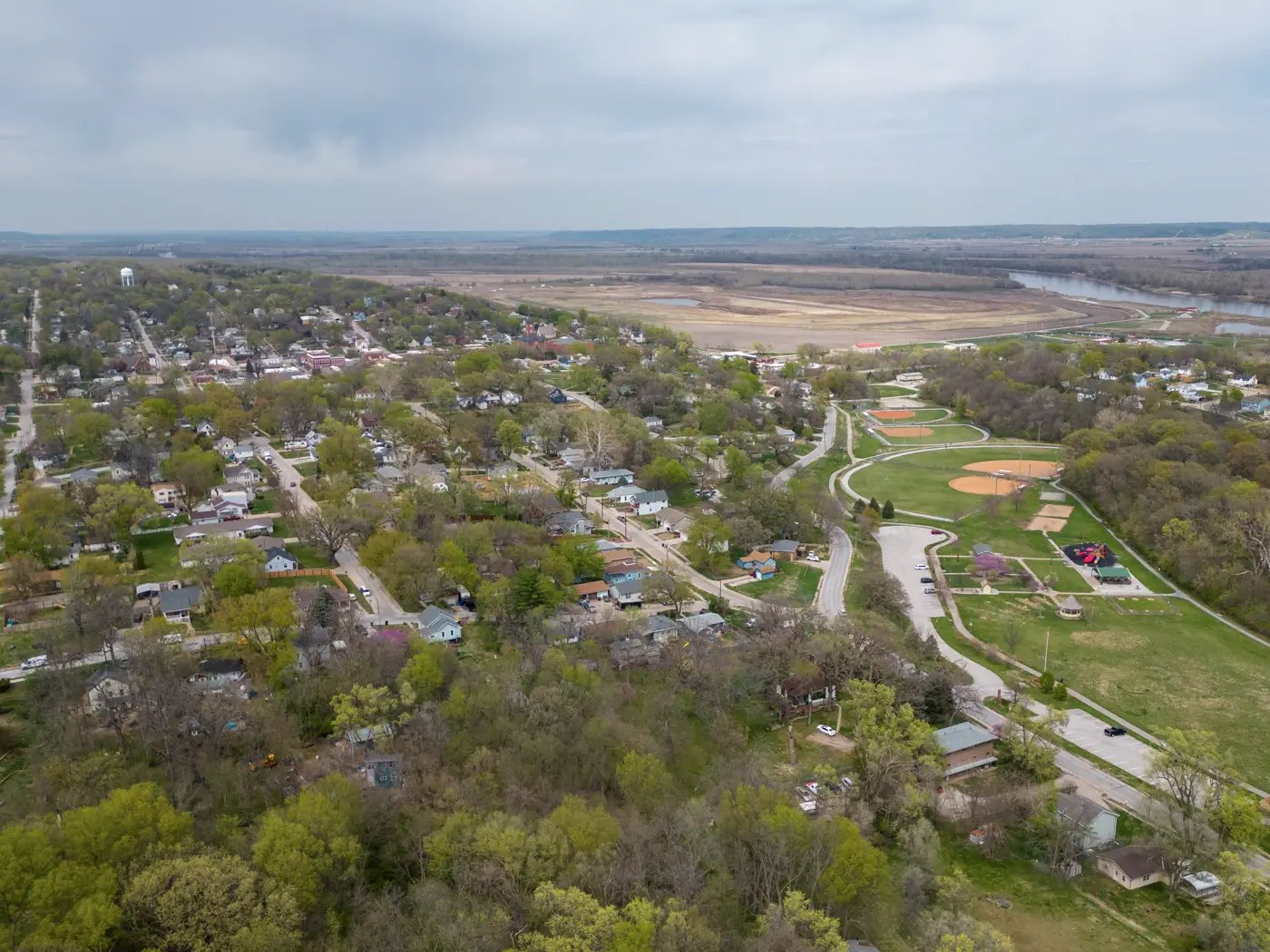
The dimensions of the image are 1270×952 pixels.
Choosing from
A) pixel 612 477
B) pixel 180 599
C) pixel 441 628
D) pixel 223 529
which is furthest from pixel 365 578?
pixel 612 477

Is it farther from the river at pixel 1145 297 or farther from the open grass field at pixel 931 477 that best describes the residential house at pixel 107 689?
the river at pixel 1145 297

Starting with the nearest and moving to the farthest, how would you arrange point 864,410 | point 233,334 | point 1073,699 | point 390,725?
point 390,725
point 1073,699
point 864,410
point 233,334

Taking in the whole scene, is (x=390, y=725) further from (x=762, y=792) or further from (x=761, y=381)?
(x=761, y=381)

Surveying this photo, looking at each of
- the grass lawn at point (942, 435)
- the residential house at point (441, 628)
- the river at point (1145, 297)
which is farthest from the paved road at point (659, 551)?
the river at point (1145, 297)

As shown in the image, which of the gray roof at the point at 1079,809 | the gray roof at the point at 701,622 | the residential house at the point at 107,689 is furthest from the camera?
the gray roof at the point at 701,622

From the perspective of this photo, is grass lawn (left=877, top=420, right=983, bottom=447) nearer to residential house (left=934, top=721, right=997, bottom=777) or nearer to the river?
residential house (left=934, top=721, right=997, bottom=777)

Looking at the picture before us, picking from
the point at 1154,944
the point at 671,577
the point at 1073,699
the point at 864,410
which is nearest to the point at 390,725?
the point at 671,577

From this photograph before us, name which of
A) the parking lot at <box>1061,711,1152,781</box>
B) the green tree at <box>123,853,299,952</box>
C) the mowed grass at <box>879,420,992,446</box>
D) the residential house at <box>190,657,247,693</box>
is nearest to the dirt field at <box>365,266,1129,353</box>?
the mowed grass at <box>879,420,992,446</box>

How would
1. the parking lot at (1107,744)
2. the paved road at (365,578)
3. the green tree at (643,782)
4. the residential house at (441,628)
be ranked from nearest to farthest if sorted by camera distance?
the green tree at (643,782) < the parking lot at (1107,744) < the residential house at (441,628) < the paved road at (365,578)
